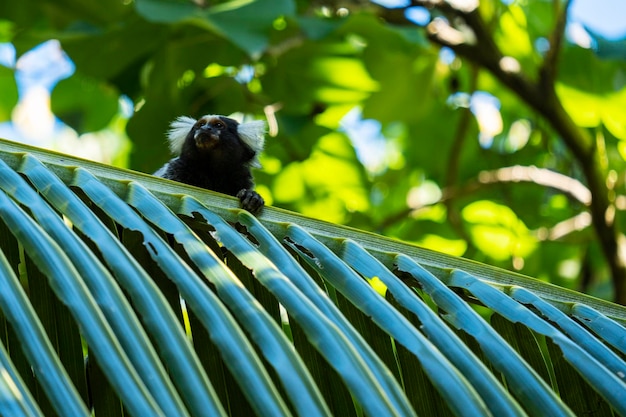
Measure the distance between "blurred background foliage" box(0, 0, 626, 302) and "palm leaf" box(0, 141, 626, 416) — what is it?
3.12 meters

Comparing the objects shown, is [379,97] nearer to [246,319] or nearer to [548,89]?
[548,89]

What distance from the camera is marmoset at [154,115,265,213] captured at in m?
5.98

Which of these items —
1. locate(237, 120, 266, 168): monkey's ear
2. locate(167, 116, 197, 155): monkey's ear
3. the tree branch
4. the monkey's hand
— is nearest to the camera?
the monkey's hand

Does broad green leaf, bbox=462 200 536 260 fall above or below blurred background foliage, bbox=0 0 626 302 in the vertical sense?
below

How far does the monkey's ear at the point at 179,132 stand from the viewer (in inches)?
258

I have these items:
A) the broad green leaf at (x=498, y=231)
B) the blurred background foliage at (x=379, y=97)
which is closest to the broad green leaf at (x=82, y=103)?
the blurred background foliage at (x=379, y=97)

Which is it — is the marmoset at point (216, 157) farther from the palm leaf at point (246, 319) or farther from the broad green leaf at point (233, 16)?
the palm leaf at point (246, 319)

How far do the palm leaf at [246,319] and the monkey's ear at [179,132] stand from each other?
346 cm

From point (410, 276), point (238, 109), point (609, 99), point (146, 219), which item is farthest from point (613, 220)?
point (146, 219)

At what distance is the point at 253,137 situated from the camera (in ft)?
21.5

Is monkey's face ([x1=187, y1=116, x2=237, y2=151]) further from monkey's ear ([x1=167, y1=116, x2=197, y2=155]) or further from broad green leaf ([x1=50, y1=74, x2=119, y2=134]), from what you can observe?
broad green leaf ([x1=50, y1=74, x2=119, y2=134])

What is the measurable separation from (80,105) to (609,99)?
4.76 m

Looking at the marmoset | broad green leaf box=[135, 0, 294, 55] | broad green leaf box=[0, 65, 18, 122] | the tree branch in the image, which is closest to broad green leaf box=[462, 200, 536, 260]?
the tree branch

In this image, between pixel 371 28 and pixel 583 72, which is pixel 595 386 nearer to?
pixel 371 28
